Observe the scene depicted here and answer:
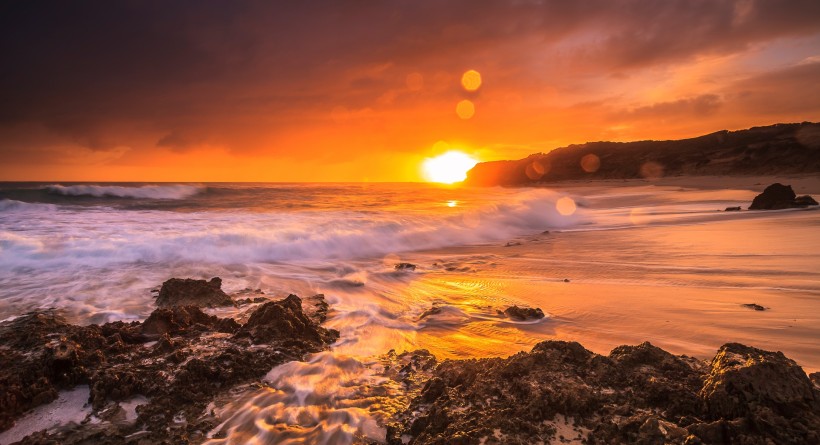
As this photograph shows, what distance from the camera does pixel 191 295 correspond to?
5.30 metres

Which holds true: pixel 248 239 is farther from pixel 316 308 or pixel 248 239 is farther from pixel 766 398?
pixel 766 398

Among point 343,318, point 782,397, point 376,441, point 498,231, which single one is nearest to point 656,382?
point 782,397

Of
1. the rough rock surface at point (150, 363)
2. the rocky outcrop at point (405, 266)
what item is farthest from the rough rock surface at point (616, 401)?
the rocky outcrop at point (405, 266)

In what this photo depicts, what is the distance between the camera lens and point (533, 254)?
351 inches

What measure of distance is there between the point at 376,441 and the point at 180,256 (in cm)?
765

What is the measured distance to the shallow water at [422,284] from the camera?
325cm

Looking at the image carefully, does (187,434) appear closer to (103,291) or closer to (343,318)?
(343,318)

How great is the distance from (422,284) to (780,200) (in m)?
13.7

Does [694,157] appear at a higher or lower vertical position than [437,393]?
higher

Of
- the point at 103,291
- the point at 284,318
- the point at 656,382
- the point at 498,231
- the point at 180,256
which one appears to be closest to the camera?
the point at 656,382

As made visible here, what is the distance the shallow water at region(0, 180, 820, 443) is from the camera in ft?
10.7

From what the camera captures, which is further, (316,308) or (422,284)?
(422,284)

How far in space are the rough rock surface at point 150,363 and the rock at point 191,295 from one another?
0.89 meters

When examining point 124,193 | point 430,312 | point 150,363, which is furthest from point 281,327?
point 124,193
